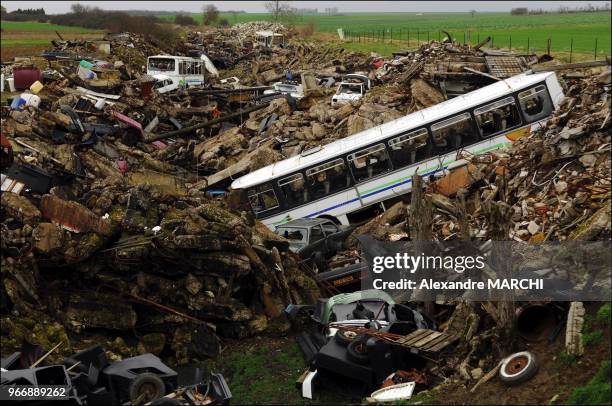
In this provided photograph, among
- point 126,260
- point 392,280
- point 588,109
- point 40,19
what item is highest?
point 40,19

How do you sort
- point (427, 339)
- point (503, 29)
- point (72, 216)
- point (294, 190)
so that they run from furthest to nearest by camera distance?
1. point (503, 29)
2. point (294, 190)
3. point (72, 216)
4. point (427, 339)

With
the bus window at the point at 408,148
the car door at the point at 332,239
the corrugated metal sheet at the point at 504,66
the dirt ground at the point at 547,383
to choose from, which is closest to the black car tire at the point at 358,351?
the dirt ground at the point at 547,383

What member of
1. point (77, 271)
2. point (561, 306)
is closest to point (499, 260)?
point (561, 306)

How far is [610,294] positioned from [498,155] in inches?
354

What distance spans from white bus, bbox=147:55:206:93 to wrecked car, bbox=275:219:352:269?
842 inches

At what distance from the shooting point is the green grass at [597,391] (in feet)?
32.3

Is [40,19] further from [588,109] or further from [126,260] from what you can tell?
[588,109]

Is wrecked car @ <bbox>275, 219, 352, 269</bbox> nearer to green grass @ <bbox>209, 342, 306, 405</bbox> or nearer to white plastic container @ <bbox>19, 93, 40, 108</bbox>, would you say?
green grass @ <bbox>209, 342, 306, 405</bbox>

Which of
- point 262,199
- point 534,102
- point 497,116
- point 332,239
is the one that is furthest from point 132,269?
point 534,102

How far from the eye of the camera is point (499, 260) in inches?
475

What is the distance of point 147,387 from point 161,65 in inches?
1230

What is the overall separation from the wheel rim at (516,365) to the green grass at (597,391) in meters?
1.06

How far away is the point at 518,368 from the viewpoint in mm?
11289

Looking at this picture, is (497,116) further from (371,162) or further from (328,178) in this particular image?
(328,178)
